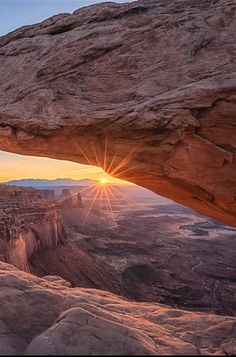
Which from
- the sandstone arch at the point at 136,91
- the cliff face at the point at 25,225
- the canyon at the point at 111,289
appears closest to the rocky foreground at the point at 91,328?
the canyon at the point at 111,289

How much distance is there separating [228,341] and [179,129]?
5.47 m

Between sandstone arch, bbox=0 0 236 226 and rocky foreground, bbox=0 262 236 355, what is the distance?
4.33 m

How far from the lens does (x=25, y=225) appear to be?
106 feet

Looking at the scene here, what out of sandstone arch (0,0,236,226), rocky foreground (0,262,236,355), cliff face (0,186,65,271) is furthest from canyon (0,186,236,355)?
sandstone arch (0,0,236,226)

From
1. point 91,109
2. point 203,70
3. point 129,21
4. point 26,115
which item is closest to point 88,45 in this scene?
point 129,21

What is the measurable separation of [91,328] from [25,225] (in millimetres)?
28869

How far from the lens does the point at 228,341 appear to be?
24.0ft

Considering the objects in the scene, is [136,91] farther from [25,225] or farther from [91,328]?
[25,225]

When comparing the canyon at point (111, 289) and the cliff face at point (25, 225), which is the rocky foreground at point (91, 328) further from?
the cliff face at point (25, 225)

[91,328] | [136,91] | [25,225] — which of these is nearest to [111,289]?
[25,225]

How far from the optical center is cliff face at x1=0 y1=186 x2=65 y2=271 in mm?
27125

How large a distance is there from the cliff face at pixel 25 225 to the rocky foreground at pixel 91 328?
1916 centimetres

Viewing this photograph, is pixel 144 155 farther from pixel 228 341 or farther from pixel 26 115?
pixel 228 341

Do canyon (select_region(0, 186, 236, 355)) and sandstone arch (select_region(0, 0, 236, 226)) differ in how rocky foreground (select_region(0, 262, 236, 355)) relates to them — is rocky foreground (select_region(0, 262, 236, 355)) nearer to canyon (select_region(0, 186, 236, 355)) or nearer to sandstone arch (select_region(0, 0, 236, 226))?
canyon (select_region(0, 186, 236, 355))
